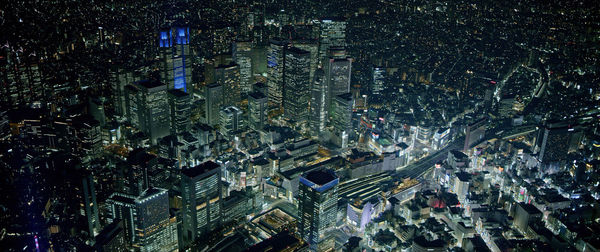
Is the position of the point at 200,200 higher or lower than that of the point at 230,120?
lower

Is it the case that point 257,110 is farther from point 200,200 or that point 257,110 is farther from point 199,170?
point 200,200

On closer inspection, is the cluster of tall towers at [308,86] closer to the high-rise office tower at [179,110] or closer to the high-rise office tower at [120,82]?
the high-rise office tower at [179,110]

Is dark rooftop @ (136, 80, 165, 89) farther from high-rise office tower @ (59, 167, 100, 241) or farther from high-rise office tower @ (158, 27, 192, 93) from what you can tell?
high-rise office tower @ (59, 167, 100, 241)

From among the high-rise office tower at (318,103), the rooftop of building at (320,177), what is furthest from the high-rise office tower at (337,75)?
the rooftop of building at (320,177)

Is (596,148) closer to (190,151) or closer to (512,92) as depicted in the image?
(512,92)

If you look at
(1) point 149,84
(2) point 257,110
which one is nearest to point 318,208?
(2) point 257,110

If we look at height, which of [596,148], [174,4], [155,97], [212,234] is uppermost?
[174,4]

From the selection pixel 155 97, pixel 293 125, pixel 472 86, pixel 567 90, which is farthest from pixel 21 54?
pixel 567 90
